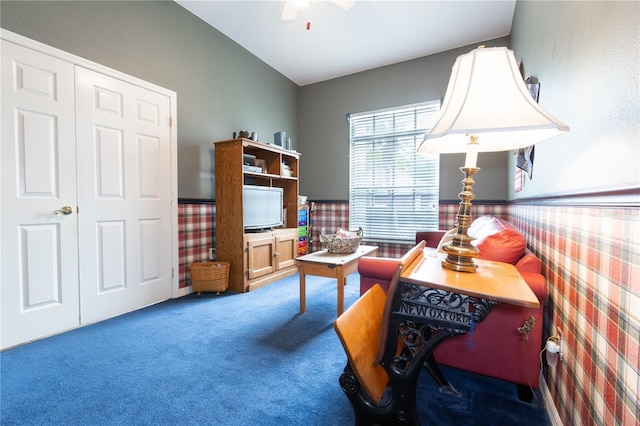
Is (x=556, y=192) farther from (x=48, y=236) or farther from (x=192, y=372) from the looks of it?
(x=48, y=236)

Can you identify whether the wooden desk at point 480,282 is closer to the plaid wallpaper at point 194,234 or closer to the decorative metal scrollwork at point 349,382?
the decorative metal scrollwork at point 349,382

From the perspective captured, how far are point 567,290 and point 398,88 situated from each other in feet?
11.2

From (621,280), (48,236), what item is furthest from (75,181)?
(621,280)

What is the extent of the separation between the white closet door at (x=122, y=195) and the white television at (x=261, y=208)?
75cm

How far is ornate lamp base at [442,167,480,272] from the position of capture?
1.07 meters

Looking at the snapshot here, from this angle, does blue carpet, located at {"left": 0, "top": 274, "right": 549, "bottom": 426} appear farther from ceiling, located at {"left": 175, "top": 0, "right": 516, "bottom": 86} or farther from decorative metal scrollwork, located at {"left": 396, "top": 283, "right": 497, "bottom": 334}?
ceiling, located at {"left": 175, "top": 0, "right": 516, "bottom": 86}

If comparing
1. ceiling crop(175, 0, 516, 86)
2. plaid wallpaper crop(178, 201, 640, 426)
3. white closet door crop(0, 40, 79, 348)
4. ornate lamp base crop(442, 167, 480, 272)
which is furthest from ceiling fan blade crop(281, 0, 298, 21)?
plaid wallpaper crop(178, 201, 640, 426)

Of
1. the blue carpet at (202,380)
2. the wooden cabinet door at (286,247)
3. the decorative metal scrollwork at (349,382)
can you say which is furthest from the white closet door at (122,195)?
the decorative metal scrollwork at (349,382)

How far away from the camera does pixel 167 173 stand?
2.69 metres

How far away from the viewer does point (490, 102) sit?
88 centimetres

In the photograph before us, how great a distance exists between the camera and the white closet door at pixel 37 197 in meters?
1.79

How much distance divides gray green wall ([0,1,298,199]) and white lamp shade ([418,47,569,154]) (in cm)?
268

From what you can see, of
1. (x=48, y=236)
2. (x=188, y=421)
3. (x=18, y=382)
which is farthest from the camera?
(x=48, y=236)

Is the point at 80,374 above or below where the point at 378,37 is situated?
below
